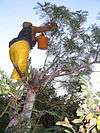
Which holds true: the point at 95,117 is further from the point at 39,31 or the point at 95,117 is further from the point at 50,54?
the point at 50,54

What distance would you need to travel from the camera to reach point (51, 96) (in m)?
10.6

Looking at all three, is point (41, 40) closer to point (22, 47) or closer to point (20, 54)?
point (22, 47)

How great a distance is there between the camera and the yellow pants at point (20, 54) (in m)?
7.75

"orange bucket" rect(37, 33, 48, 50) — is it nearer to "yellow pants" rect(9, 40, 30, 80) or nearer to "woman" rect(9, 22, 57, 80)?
"woman" rect(9, 22, 57, 80)

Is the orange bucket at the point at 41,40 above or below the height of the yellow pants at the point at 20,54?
above

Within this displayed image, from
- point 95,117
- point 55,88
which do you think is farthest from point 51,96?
point 95,117

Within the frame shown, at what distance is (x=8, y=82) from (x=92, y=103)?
200 cm

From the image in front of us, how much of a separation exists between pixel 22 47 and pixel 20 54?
0.66ft

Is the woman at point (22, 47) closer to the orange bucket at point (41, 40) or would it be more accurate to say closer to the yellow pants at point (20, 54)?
the yellow pants at point (20, 54)

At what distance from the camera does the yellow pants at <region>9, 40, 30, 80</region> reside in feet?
25.4

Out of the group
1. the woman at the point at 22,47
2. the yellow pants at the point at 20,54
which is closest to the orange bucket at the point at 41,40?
the woman at the point at 22,47

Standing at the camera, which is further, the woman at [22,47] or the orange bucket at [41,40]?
the orange bucket at [41,40]

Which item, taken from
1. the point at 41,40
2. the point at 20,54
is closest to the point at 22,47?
the point at 20,54

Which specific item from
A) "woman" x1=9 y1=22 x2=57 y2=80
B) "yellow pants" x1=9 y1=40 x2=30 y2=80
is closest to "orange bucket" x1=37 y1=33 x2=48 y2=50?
"woman" x1=9 y1=22 x2=57 y2=80
